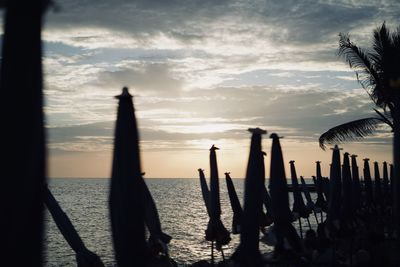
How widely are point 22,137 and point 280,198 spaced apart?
7219mm

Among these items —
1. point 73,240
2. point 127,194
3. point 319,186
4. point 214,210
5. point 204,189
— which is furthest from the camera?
point 319,186

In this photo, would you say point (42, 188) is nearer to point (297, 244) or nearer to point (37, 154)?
point (37, 154)

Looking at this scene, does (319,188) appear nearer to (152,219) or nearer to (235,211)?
(235,211)

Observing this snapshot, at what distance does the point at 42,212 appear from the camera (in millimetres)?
3887

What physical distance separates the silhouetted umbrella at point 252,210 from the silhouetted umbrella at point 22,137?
569 centimetres

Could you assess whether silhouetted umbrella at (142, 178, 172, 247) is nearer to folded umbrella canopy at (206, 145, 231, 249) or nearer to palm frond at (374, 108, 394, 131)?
folded umbrella canopy at (206, 145, 231, 249)

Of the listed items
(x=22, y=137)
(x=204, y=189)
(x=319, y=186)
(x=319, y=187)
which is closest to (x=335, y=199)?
(x=204, y=189)

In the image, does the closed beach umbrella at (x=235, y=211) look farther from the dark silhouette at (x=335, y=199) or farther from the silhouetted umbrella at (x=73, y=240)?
the silhouetted umbrella at (x=73, y=240)

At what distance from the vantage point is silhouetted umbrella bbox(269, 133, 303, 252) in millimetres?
10031

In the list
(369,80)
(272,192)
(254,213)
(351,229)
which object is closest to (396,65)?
(369,80)

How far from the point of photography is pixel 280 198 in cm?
1002

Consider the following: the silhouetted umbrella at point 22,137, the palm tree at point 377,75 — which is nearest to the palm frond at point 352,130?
the palm tree at point 377,75

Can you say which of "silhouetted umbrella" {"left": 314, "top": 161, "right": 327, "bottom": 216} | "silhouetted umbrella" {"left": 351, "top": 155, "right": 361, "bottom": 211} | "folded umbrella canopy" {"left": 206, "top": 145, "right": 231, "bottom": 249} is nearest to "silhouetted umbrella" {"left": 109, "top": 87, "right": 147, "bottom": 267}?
"folded umbrella canopy" {"left": 206, "top": 145, "right": 231, "bottom": 249}

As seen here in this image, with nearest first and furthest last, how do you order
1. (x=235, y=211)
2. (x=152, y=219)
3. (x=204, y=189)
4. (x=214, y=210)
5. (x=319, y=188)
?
1. (x=152, y=219)
2. (x=214, y=210)
3. (x=204, y=189)
4. (x=235, y=211)
5. (x=319, y=188)
